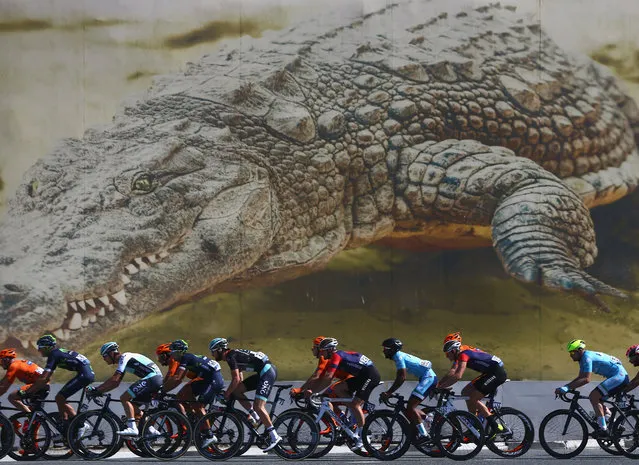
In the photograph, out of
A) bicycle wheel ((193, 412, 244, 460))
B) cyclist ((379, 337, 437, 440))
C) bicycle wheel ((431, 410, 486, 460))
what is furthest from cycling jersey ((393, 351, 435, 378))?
bicycle wheel ((193, 412, 244, 460))

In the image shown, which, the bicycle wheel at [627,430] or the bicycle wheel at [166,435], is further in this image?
the bicycle wheel at [627,430]

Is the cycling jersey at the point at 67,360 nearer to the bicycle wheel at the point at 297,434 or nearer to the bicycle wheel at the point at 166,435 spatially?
the bicycle wheel at the point at 166,435

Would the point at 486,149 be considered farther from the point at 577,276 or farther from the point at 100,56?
the point at 100,56

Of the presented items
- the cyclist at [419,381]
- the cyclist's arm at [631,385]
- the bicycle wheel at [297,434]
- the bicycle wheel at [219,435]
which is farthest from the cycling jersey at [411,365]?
the cyclist's arm at [631,385]

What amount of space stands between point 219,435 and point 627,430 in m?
5.70

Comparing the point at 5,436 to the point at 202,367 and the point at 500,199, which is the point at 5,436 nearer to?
the point at 202,367

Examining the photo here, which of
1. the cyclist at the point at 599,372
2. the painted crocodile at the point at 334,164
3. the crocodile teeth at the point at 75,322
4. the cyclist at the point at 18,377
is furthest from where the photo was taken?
the painted crocodile at the point at 334,164

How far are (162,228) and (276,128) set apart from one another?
2647 mm

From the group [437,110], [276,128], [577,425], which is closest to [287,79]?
[276,128]

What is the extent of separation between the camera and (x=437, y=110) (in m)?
19.1

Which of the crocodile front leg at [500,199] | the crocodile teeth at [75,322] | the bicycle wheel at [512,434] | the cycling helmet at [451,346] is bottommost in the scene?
the crocodile teeth at [75,322]

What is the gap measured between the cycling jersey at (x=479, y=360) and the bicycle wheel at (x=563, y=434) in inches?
40.2

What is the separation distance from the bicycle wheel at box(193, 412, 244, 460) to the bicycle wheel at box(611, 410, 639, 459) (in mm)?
5192

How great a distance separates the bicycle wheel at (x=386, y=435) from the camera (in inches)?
585
